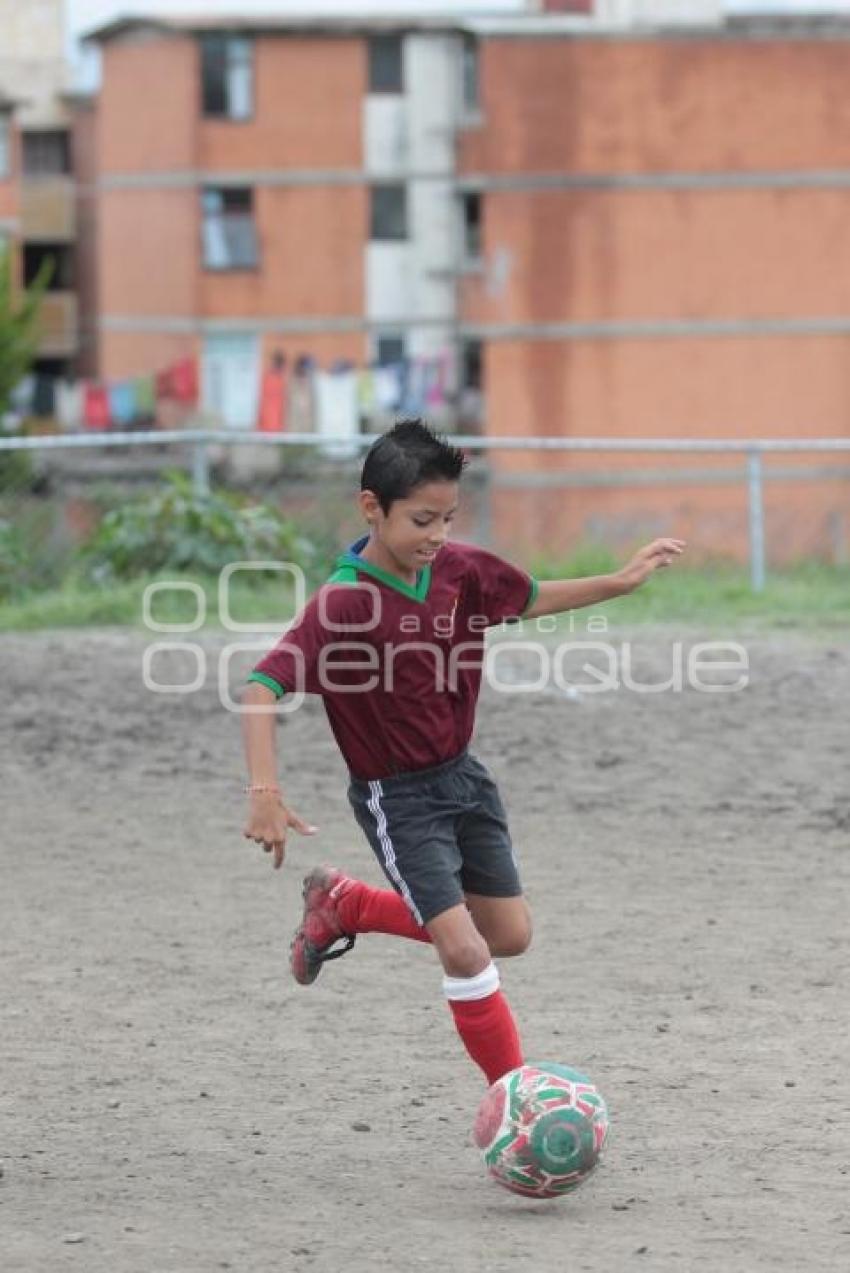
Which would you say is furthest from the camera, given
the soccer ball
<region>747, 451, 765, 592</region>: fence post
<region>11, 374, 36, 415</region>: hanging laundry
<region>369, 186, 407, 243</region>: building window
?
<region>11, 374, 36, 415</region>: hanging laundry

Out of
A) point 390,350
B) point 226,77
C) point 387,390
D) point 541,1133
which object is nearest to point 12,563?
point 541,1133

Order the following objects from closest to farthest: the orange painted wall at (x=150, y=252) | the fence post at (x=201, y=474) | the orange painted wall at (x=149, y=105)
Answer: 1. the fence post at (x=201, y=474)
2. the orange painted wall at (x=149, y=105)
3. the orange painted wall at (x=150, y=252)

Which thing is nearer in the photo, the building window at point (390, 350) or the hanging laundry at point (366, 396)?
the hanging laundry at point (366, 396)

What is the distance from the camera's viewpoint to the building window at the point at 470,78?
49.9m

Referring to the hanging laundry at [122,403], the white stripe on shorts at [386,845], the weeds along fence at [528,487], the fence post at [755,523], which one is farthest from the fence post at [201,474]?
the hanging laundry at [122,403]

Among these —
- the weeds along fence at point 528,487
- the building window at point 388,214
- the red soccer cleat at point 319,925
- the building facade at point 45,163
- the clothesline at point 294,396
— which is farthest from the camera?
the building facade at point 45,163

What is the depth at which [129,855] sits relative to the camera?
28.4 feet

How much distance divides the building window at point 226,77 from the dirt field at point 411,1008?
41574 mm

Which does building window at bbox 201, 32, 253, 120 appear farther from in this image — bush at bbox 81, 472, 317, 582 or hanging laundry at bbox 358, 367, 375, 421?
bush at bbox 81, 472, 317, 582

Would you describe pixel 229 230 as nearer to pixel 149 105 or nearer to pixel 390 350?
pixel 149 105

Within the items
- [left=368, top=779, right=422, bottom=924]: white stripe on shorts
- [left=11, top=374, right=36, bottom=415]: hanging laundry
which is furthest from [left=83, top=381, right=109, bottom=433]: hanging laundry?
[left=368, top=779, right=422, bottom=924]: white stripe on shorts

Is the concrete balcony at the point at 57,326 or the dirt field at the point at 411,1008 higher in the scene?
the dirt field at the point at 411,1008

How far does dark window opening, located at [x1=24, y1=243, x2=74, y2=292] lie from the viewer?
62594mm

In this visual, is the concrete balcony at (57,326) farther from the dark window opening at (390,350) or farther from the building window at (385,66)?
the building window at (385,66)
